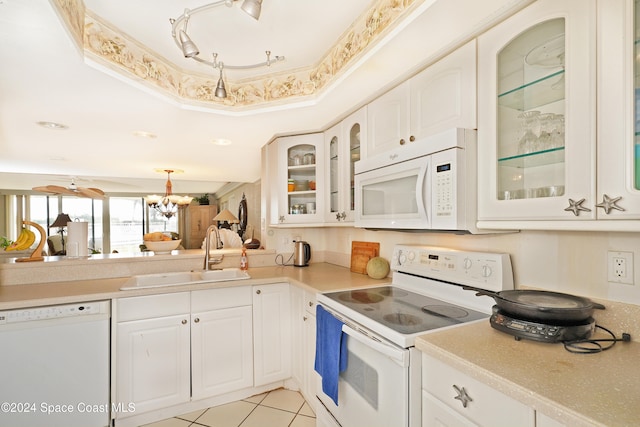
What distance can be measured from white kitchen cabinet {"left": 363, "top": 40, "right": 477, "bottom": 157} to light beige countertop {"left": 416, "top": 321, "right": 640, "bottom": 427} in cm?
85

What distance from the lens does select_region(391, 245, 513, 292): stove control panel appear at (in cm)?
134

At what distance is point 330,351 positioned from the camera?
1554 millimetres

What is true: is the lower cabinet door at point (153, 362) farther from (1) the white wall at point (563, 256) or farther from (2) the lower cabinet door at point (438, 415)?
(1) the white wall at point (563, 256)

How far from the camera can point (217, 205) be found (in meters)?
9.56

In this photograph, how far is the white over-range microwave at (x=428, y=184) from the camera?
49.6 inches

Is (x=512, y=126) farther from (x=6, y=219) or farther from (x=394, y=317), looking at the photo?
(x=6, y=219)

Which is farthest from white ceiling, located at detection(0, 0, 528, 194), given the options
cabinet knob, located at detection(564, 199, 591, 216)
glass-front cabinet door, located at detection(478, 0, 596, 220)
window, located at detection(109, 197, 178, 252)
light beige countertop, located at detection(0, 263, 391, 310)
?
window, located at detection(109, 197, 178, 252)

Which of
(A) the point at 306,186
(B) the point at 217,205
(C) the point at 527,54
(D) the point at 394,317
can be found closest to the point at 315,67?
(A) the point at 306,186

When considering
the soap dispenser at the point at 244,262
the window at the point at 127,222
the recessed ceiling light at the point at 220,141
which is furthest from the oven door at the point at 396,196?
the window at the point at 127,222

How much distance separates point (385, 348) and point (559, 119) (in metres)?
1.01

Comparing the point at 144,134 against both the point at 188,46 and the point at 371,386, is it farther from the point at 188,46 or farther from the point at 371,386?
the point at 371,386

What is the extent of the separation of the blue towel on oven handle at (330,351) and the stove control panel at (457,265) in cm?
58

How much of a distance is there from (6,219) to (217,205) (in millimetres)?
4861

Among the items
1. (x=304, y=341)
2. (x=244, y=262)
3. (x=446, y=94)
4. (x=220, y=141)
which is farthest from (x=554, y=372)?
(x=220, y=141)
